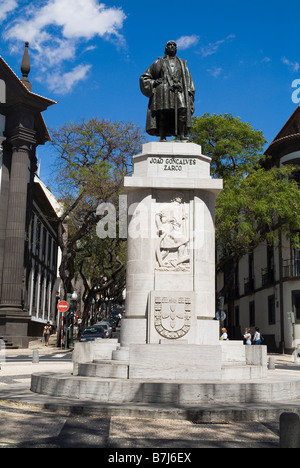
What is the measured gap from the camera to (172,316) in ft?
35.9

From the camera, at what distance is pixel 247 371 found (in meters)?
10.5

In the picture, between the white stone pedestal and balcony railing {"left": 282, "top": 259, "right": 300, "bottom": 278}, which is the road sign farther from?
the white stone pedestal

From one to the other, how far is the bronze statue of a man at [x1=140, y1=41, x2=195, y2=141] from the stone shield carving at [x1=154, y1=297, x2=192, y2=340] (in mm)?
4280

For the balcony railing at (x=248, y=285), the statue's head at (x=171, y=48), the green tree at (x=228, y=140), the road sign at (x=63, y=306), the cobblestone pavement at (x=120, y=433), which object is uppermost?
the green tree at (x=228, y=140)

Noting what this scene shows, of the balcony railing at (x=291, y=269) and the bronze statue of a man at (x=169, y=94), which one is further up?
the bronze statue of a man at (x=169, y=94)

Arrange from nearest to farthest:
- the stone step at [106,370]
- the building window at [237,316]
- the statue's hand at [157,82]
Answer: the stone step at [106,370] < the statue's hand at [157,82] < the building window at [237,316]

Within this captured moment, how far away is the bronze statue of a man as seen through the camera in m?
12.8

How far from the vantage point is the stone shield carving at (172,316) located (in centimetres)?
1087

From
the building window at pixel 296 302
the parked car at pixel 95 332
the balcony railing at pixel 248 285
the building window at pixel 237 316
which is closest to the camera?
the parked car at pixel 95 332

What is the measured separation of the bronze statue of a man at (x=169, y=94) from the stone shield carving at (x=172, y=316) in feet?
14.0

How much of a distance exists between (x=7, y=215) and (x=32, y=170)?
514 cm

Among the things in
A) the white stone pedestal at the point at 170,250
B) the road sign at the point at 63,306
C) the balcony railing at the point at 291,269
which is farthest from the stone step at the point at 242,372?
the balcony railing at the point at 291,269

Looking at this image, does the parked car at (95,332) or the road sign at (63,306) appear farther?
the parked car at (95,332)

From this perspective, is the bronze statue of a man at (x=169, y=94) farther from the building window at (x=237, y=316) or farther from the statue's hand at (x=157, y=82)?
the building window at (x=237, y=316)
